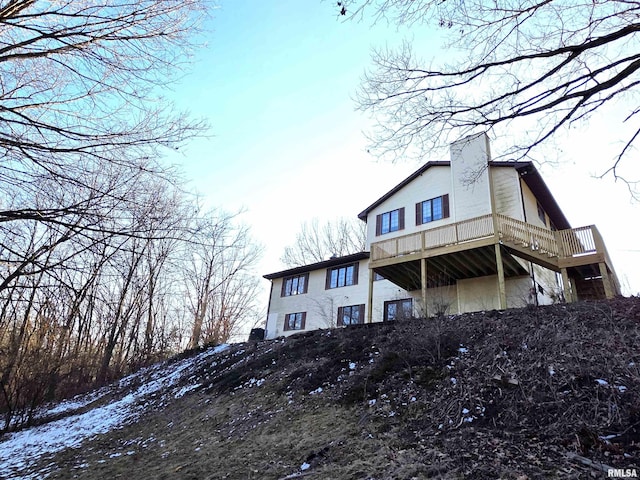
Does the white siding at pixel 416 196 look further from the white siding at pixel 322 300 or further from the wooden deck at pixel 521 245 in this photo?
the wooden deck at pixel 521 245

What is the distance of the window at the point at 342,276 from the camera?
17967mm

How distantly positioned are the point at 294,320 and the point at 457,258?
32.2 feet

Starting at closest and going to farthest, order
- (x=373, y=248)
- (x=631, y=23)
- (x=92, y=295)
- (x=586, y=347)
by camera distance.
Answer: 1. (x=631, y=23)
2. (x=92, y=295)
3. (x=586, y=347)
4. (x=373, y=248)

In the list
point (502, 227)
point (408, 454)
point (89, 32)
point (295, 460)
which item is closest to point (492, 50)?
point (89, 32)

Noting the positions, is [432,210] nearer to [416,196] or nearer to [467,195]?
[416,196]

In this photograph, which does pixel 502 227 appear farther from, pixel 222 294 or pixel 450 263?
pixel 222 294

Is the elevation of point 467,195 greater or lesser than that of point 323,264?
greater

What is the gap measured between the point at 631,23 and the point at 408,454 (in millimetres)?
5021

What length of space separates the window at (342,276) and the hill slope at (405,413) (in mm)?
7779

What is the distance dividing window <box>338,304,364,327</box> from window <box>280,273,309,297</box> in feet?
10.0

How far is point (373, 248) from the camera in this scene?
14734 millimetres

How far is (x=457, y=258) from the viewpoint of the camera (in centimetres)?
1306

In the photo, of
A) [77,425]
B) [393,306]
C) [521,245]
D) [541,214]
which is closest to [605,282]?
[521,245]

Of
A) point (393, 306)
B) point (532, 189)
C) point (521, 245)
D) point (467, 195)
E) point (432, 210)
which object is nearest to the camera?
point (521, 245)
